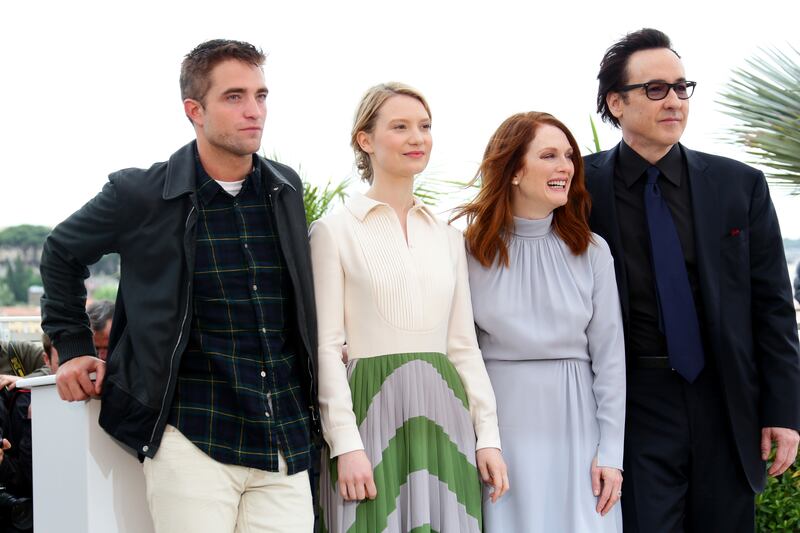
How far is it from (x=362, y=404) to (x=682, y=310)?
3.45 feet

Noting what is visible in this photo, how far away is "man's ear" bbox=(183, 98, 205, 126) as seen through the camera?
2621mm

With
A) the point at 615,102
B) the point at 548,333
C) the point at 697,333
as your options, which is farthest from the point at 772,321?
the point at 615,102

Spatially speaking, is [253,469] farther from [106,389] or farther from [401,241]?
[401,241]

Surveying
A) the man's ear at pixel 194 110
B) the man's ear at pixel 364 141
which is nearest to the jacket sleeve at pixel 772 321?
the man's ear at pixel 364 141

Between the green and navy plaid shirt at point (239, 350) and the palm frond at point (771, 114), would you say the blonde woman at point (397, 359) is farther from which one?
the palm frond at point (771, 114)

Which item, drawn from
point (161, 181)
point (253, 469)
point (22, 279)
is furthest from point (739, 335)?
point (22, 279)

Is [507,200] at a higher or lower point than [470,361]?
higher

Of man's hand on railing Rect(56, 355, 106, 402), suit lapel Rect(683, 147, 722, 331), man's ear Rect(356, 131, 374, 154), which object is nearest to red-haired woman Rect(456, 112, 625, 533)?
suit lapel Rect(683, 147, 722, 331)

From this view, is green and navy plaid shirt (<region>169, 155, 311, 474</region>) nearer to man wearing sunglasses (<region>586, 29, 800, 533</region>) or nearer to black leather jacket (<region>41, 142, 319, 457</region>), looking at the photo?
black leather jacket (<region>41, 142, 319, 457</region>)

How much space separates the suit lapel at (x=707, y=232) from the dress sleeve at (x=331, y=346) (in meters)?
1.14

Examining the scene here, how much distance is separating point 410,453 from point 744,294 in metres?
1.19

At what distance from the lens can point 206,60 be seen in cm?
261

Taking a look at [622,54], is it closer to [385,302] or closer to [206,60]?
[385,302]

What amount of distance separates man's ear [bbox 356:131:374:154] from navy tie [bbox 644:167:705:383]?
36.7 inches
